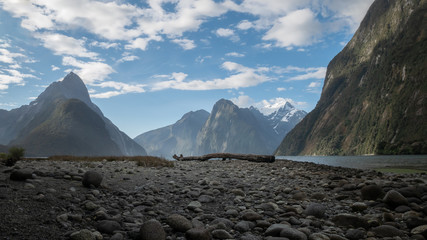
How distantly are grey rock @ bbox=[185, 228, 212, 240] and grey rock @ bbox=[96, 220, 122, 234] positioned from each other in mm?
1211

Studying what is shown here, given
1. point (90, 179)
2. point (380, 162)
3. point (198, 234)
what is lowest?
point (380, 162)

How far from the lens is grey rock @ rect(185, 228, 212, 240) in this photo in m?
4.07

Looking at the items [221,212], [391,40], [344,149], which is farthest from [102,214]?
[391,40]

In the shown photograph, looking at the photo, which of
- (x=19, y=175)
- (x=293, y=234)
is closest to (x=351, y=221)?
(x=293, y=234)

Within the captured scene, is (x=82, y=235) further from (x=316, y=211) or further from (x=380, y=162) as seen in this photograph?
(x=380, y=162)

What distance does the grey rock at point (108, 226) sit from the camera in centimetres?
415

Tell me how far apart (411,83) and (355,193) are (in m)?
172

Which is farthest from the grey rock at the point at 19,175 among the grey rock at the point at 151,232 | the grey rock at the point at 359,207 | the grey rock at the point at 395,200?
the grey rock at the point at 395,200

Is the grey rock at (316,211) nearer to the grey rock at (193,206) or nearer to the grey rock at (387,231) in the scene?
the grey rock at (387,231)

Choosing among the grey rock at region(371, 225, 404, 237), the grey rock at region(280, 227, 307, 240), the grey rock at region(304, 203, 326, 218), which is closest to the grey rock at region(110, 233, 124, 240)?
the grey rock at region(280, 227, 307, 240)

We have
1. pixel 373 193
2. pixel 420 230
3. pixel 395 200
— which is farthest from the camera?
pixel 373 193

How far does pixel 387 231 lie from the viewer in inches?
184

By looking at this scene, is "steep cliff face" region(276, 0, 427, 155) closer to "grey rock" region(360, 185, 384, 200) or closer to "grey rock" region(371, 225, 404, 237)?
"grey rock" region(360, 185, 384, 200)

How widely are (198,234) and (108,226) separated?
1.52 m
